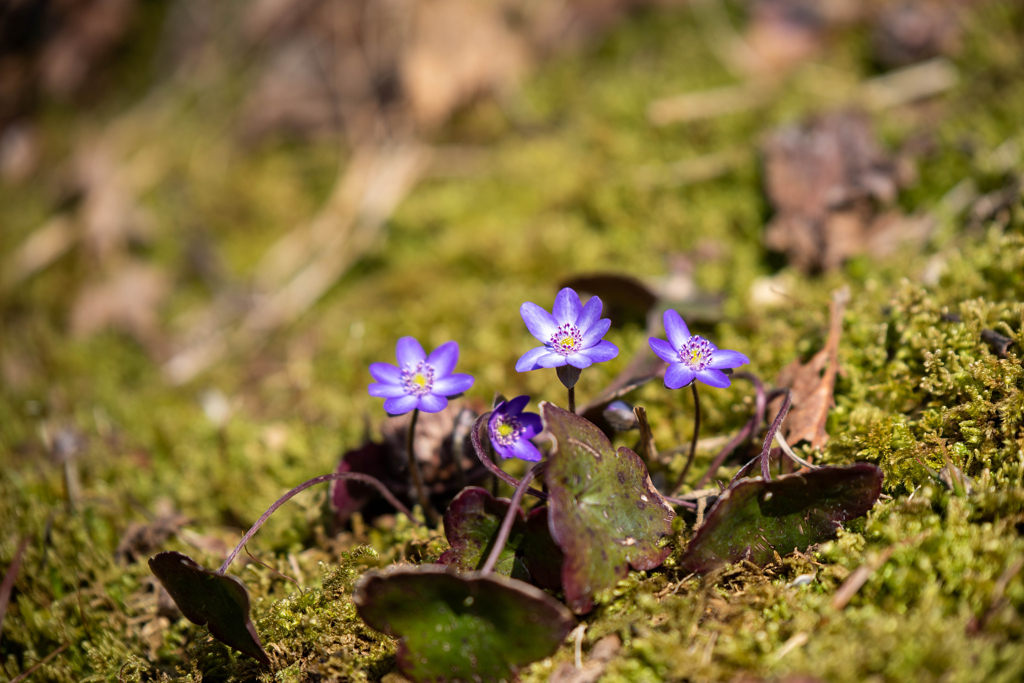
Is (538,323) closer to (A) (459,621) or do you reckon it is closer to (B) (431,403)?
→ (B) (431,403)

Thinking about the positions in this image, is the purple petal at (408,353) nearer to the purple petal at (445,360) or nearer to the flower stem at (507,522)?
the purple petal at (445,360)

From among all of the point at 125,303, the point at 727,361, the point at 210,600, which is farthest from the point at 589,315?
the point at 125,303

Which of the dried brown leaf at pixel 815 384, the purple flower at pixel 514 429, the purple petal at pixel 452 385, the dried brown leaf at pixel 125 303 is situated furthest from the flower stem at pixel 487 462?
the dried brown leaf at pixel 125 303

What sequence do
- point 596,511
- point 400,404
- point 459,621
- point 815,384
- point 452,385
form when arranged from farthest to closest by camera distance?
point 815,384
point 452,385
point 400,404
point 596,511
point 459,621

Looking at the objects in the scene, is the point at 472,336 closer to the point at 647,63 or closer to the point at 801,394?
the point at 801,394

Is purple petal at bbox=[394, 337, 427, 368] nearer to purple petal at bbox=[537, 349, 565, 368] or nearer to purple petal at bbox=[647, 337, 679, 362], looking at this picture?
purple petal at bbox=[537, 349, 565, 368]

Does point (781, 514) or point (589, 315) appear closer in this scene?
point (781, 514)
